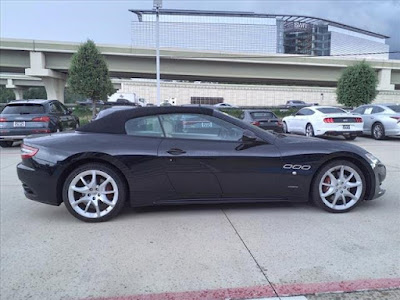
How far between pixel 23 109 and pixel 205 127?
877cm

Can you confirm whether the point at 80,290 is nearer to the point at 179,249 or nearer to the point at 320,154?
the point at 179,249

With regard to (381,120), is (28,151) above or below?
below

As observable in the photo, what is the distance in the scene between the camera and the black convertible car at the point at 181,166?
4.42 m

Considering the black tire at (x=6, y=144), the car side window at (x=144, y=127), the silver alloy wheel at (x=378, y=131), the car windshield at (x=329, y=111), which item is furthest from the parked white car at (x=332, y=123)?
the black tire at (x=6, y=144)

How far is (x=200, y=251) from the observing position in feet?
11.8

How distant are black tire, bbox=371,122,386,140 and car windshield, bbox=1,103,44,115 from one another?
12.2 meters

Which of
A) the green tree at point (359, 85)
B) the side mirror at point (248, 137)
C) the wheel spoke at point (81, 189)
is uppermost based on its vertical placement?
the green tree at point (359, 85)

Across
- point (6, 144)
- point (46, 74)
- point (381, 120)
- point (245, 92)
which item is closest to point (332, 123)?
point (381, 120)

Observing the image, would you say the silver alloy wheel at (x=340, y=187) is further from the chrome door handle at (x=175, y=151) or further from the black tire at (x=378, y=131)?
the black tire at (x=378, y=131)

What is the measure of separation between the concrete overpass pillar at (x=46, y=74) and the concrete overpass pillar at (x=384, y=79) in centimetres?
4200

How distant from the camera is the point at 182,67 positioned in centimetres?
4453

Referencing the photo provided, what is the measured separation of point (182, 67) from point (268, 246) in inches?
1671

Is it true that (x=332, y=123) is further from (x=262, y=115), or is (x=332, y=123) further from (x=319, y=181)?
(x=319, y=181)

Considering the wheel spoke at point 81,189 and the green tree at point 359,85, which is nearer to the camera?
the wheel spoke at point 81,189
